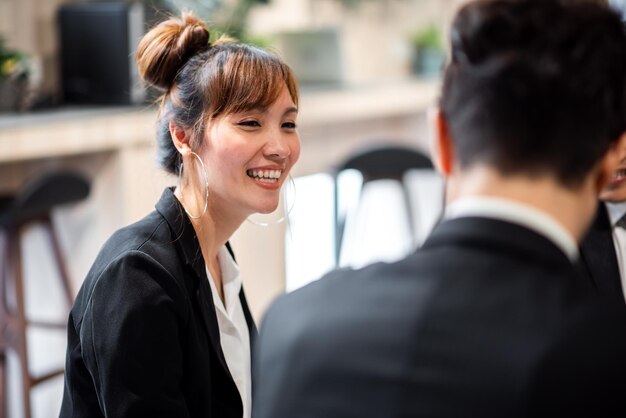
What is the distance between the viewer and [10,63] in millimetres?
3764

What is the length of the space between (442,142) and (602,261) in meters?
0.85

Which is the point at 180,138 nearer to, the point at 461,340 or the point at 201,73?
the point at 201,73

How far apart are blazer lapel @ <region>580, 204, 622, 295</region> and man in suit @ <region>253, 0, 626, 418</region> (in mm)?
789

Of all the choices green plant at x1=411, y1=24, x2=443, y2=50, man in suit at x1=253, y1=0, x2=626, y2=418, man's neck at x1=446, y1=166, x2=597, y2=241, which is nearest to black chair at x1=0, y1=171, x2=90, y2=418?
man in suit at x1=253, y1=0, x2=626, y2=418

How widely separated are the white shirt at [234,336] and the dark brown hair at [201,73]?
Answer: 27 cm

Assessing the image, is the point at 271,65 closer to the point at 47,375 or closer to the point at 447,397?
the point at 447,397

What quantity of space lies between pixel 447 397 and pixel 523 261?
0.15m

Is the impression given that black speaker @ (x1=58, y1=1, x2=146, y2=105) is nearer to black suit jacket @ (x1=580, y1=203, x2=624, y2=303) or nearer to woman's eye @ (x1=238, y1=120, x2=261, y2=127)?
woman's eye @ (x1=238, y1=120, x2=261, y2=127)

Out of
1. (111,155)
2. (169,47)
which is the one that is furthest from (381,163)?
(169,47)

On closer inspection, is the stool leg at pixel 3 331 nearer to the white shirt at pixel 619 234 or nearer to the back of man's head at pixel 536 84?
the white shirt at pixel 619 234

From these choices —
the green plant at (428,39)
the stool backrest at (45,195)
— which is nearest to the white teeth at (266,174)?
the stool backrest at (45,195)

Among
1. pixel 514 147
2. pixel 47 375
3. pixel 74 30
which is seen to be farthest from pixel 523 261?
pixel 74 30

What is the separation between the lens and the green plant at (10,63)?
12.2 ft

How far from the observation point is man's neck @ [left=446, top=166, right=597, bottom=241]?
948 mm
